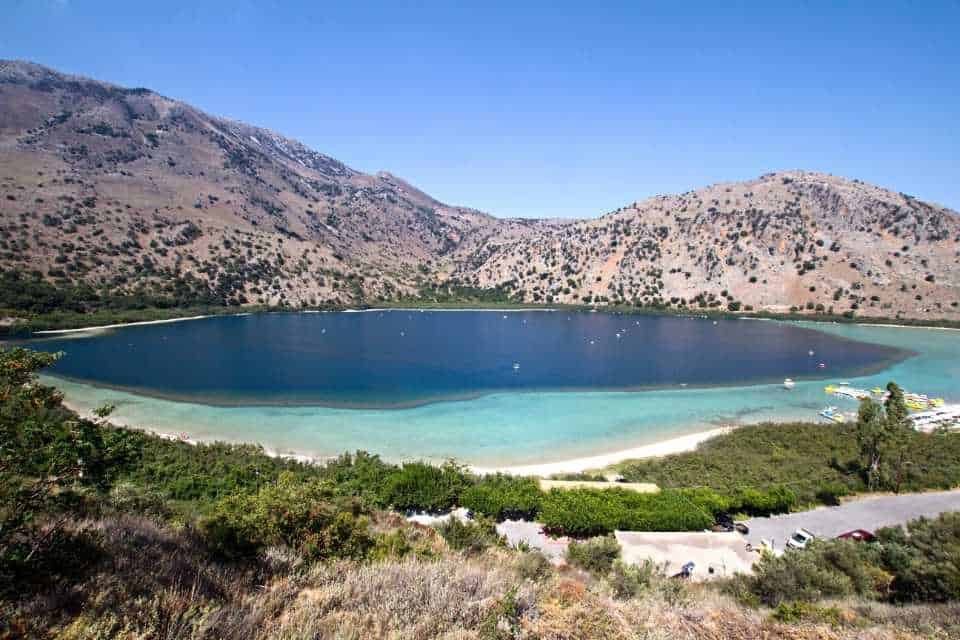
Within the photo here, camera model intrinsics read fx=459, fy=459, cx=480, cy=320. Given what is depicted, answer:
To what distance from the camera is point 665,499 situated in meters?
20.6

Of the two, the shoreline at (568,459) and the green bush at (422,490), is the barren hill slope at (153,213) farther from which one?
the green bush at (422,490)

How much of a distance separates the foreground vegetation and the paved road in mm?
4934

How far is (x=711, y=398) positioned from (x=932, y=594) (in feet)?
122

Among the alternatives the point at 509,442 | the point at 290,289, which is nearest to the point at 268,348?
the point at 509,442

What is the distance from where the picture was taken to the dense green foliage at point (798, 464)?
2412cm

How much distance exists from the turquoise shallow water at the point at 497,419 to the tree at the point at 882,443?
39.8 ft

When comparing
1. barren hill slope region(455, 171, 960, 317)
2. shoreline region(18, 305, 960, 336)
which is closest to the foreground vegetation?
shoreline region(18, 305, 960, 336)

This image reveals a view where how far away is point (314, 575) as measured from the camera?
7.72 metres

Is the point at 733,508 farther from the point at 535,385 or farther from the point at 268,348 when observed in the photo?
the point at 268,348

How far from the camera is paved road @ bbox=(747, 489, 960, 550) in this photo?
19719 mm

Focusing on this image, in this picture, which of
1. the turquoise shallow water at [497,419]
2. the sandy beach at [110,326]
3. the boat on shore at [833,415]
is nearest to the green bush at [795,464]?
the turquoise shallow water at [497,419]

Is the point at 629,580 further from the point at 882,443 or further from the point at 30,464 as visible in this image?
the point at 882,443

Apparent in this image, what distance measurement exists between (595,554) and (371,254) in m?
178

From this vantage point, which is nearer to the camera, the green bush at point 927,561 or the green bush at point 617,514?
the green bush at point 927,561
